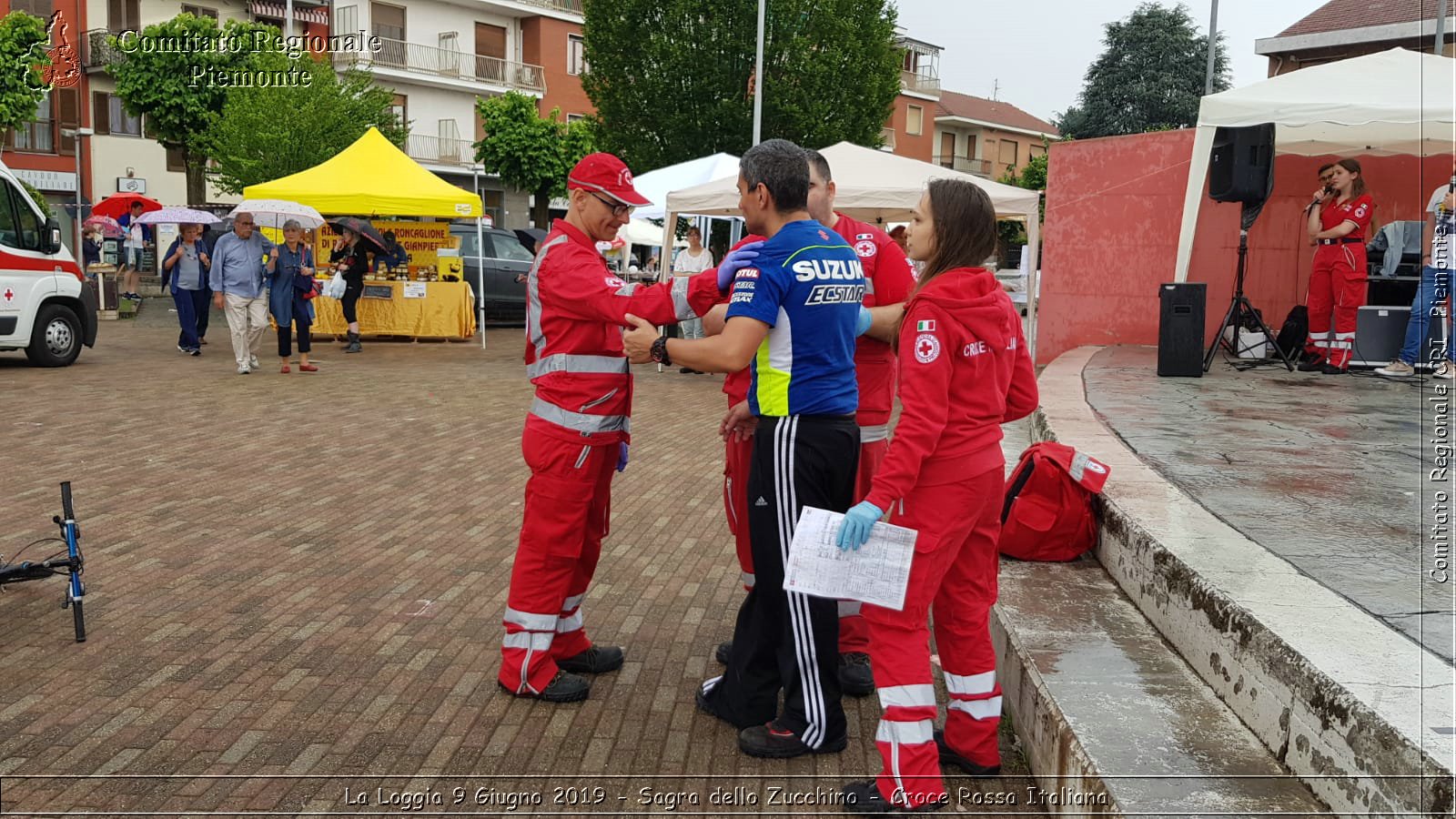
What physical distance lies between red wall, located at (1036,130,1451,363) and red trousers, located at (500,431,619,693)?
11586mm

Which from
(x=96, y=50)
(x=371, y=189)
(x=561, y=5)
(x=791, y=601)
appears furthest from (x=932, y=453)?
(x=561, y=5)

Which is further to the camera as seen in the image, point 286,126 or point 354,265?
point 286,126

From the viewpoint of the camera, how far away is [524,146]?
37.1 m

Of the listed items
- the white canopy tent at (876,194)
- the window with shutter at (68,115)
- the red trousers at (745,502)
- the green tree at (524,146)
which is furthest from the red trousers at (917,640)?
the window with shutter at (68,115)

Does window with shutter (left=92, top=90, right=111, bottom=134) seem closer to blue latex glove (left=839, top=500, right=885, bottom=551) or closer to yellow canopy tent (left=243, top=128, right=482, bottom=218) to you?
A: yellow canopy tent (left=243, top=128, right=482, bottom=218)

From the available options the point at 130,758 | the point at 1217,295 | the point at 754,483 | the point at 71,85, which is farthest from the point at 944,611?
the point at 71,85

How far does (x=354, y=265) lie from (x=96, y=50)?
1128 inches

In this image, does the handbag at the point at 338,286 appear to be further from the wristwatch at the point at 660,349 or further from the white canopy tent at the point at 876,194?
the wristwatch at the point at 660,349

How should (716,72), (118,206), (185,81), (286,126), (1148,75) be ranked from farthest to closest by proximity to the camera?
(1148,75) < (185,81) < (118,206) < (716,72) < (286,126)

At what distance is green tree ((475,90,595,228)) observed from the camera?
37.1 meters

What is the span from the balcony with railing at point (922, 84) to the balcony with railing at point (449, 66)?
2487 centimetres

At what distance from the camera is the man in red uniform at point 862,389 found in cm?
440

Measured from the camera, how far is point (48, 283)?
1428 cm

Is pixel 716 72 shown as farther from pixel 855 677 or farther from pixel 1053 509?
pixel 855 677
